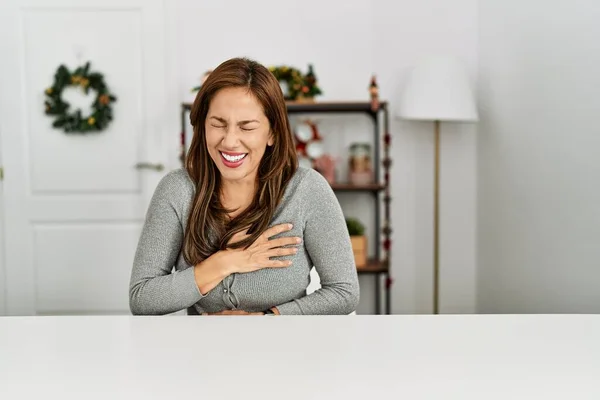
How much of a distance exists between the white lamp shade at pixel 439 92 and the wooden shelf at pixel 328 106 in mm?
172

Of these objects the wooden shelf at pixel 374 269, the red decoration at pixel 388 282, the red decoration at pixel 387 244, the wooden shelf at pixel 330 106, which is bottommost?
A: the red decoration at pixel 388 282

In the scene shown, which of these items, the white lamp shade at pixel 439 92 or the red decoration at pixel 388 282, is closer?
the white lamp shade at pixel 439 92

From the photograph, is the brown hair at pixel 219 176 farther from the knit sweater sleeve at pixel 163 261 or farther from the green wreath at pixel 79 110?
the green wreath at pixel 79 110

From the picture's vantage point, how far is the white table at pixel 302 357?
828 mm

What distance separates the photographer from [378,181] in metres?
3.90

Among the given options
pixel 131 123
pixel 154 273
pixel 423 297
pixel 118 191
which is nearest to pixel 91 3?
pixel 131 123

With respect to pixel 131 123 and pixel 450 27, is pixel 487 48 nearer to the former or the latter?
pixel 450 27

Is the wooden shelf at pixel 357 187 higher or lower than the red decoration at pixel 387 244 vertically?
higher

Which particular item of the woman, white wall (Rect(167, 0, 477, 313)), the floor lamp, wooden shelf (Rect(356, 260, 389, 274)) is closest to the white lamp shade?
the floor lamp

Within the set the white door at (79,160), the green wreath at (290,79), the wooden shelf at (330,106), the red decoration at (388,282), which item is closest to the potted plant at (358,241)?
the red decoration at (388,282)

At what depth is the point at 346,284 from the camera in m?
1.73

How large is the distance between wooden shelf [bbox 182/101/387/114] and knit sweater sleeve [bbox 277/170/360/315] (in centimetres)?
188

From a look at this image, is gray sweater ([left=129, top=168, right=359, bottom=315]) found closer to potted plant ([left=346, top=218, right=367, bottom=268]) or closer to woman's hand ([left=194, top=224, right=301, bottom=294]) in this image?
woman's hand ([left=194, top=224, right=301, bottom=294])

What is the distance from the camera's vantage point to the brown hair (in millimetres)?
1692
